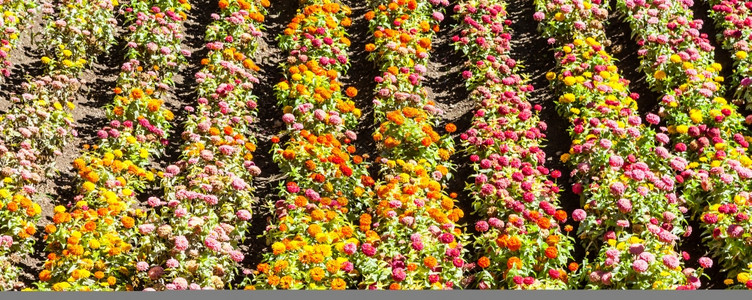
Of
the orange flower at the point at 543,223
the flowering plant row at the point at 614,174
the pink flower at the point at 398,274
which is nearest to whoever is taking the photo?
the pink flower at the point at 398,274

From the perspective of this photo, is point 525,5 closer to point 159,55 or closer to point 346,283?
point 159,55

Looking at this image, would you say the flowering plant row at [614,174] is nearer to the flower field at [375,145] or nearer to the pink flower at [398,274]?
the flower field at [375,145]

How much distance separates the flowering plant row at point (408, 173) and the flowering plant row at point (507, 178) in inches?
10.8

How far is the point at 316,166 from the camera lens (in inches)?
354

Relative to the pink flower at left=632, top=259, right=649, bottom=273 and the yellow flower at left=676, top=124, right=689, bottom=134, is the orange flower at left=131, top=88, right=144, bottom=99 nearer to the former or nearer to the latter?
the pink flower at left=632, top=259, right=649, bottom=273

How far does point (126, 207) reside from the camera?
326 inches

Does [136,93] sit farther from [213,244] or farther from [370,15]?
[370,15]

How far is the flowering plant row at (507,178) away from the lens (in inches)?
312

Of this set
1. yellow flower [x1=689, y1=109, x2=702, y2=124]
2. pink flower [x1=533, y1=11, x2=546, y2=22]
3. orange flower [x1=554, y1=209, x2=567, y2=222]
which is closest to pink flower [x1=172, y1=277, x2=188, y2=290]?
orange flower [x1=554, y1=209, x2=567, y2=222]

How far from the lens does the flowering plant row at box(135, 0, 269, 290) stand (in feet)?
25.6

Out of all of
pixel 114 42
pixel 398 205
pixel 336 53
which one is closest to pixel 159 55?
pixel 114 42

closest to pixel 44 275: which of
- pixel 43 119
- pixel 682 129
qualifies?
pixel 43 119

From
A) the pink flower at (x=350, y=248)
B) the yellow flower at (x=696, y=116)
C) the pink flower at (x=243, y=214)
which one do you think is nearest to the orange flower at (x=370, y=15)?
the pink flower at (x=243, y=214)

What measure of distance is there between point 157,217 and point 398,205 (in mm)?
2001
